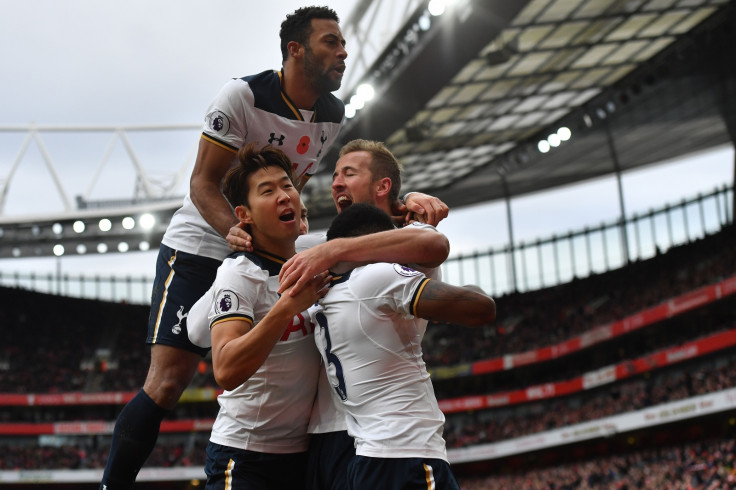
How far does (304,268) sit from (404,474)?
3.08 ft

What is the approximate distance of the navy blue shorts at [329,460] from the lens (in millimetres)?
3570

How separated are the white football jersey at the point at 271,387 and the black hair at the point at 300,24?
1.60 m

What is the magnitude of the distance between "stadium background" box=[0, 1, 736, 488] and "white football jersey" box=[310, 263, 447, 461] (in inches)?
635

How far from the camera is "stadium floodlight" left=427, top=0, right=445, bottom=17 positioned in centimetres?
1844

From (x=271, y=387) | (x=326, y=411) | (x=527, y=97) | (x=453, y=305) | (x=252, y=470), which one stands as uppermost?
(x=527, y=97)

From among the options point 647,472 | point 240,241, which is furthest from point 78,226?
point 240,241

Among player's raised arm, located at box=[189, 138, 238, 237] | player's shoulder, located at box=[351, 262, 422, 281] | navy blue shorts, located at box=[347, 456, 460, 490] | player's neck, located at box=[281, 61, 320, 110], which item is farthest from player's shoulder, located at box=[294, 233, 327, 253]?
navy blue shorts, located at box=[347, 456, 460, 490]

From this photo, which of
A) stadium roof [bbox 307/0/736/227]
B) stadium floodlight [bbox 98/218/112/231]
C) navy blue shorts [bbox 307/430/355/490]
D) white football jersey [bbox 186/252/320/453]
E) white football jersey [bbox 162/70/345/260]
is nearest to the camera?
navy blue shorts [bbox 307/430/355/490]

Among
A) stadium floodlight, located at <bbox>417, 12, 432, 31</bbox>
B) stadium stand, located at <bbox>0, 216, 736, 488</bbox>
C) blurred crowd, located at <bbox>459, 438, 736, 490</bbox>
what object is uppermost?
stadium floodlight, located at <bbox>417, 12, 432, 31</bbox>

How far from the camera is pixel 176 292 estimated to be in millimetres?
4484

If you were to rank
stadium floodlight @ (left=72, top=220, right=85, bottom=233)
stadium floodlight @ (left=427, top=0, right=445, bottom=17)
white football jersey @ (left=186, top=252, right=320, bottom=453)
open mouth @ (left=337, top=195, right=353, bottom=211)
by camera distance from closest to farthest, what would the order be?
1. white football jersey @ (left=186, top=252, right=320, bottom=453)
2. open mouth @ (left=337, top=195, right=353, bottom=211)
3. stadium floodlight @ (left=427, top=0, right=445, bottom=17)
4. stadium floodlight @ (left=72, top=220, right=85, bottom=233)

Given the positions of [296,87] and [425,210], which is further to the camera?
[296,87]

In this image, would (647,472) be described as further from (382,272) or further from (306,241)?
(382,272)

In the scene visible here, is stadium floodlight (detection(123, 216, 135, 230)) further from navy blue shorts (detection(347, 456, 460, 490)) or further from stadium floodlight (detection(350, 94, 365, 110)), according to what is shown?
navy blue shorts (detection(347, 456, 460, 490))
